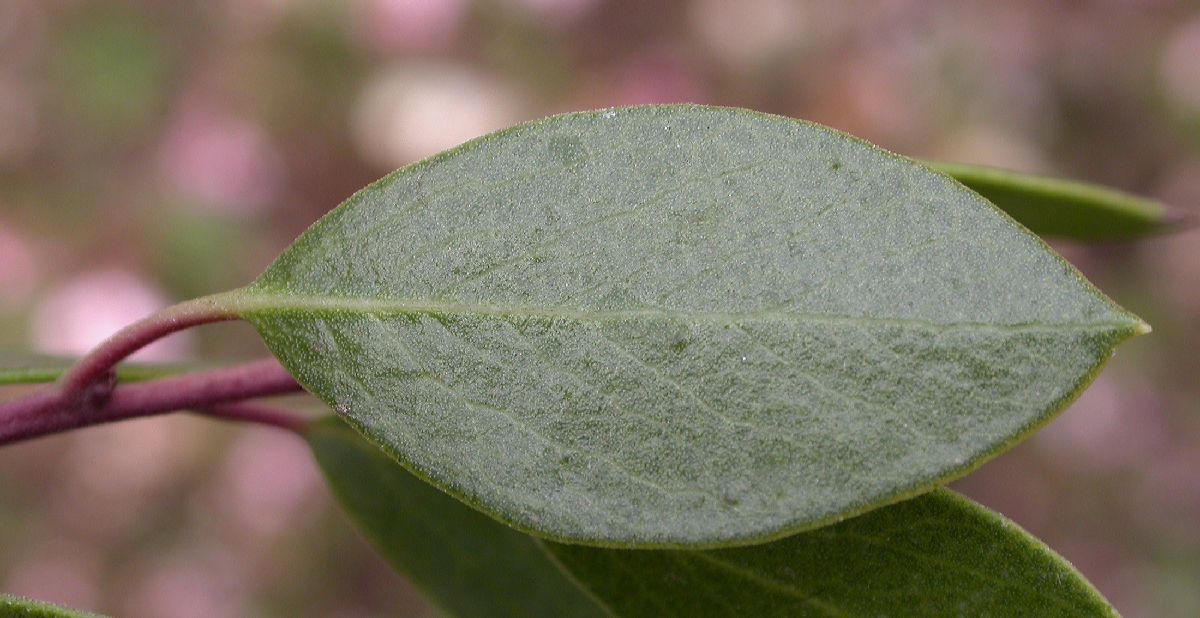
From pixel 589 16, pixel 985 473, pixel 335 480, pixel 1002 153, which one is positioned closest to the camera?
pixel 335 480

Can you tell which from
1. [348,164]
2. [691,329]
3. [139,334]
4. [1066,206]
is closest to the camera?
[691,329]

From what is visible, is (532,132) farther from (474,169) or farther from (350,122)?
(350,122)

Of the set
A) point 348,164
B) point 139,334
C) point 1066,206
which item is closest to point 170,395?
point 139,334

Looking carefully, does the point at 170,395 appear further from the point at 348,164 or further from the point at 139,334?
the point at 348,164

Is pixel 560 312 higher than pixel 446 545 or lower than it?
higher

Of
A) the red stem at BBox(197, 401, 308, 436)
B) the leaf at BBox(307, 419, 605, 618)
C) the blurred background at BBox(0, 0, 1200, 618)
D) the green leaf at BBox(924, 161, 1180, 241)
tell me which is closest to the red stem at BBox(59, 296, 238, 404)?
the red stem at BBox(197, 401, 308, 436)

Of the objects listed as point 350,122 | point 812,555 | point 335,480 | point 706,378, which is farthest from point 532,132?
point 350,122
